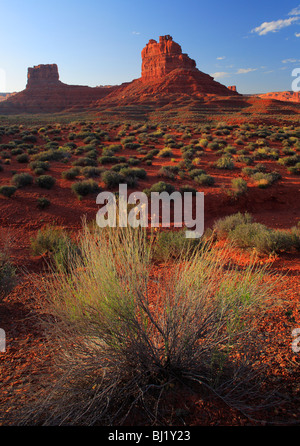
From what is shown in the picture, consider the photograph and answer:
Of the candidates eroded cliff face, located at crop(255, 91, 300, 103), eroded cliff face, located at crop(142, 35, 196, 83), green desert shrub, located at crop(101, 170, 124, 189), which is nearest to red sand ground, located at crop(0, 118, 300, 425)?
green desert shrub, located at crop(101, 170, 124, 189)

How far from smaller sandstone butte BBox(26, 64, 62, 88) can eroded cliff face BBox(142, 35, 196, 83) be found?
37502 mm

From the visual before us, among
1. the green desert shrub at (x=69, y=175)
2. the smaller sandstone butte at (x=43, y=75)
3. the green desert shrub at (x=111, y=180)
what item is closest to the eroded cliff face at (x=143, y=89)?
the smaller sandstone butte at (x=43, y=75)

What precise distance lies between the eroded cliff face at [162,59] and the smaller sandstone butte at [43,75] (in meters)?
37.5

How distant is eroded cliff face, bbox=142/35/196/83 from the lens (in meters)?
98.4

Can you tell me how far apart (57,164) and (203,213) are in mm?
10111

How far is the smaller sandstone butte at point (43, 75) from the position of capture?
109694 mm

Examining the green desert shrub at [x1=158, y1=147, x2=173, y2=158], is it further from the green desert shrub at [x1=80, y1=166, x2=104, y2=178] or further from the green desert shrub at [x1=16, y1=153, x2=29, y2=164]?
the green desert shrub at [x1=16, y1=153, x2=29, y2=164]

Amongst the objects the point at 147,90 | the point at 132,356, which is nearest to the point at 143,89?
the point at 147,90

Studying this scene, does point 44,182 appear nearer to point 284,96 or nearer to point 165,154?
point 165,154

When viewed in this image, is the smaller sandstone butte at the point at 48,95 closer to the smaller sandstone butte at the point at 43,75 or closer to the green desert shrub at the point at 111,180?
the smaller sandstone butte at the point at 43,75

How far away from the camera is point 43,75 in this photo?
11156 cm

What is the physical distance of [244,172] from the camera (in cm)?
1488
